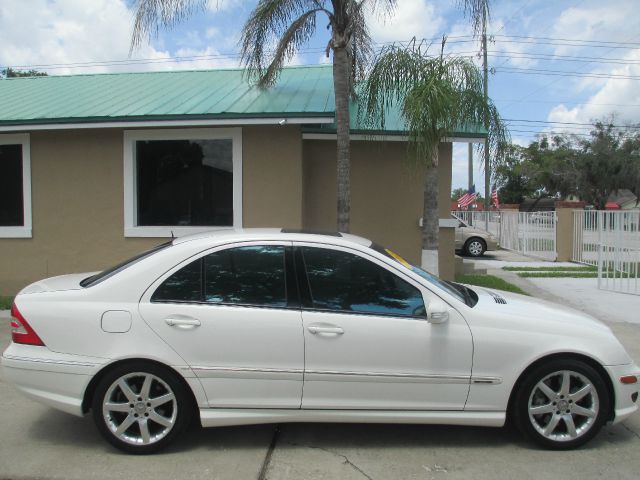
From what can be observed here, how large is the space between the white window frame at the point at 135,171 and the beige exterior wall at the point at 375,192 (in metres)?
1.37

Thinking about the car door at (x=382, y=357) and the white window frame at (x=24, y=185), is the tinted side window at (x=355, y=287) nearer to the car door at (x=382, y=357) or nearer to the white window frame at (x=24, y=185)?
the car door at (x=382, y=357)

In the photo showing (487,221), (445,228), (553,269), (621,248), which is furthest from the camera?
(487,221)

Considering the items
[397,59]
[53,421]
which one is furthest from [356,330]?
[397,59]

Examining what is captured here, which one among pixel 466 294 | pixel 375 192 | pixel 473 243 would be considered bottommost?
pixel 473 243

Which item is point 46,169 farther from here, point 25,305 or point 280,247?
point 280,247

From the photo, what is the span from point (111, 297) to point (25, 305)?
0.62 metres

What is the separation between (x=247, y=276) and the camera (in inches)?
152

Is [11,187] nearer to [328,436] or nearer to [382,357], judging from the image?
[328,436]

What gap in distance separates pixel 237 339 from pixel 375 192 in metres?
6.32

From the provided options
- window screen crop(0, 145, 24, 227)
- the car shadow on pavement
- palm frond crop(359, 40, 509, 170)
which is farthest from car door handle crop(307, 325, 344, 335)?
window screen crop(0, 145, 24, 227)

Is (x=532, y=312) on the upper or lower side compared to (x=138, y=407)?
upper

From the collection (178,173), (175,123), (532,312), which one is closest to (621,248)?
(532,312)

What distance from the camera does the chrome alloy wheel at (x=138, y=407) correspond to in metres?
3.70

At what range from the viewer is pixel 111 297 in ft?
12.4
